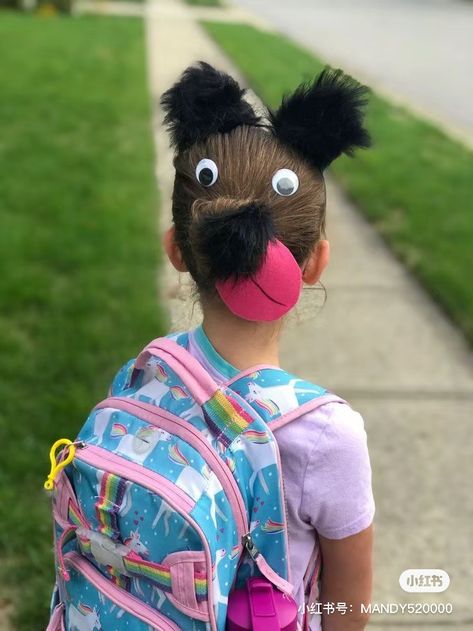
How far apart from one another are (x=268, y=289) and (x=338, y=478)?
0.33 meters

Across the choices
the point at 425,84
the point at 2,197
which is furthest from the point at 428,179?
the point at 425,84

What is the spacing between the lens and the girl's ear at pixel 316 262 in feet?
5.06

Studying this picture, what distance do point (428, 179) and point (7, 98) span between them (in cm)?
435

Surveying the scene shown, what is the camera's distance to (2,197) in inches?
220

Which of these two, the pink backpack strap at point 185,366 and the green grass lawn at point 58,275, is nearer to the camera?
the pink backpack strap at point 185,366

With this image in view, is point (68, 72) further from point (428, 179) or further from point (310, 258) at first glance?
point (310, 258)

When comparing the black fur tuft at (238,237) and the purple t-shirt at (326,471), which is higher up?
the black fur tuft at (238,237)

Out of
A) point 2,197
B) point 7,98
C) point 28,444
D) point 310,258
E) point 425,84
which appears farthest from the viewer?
point 425,84

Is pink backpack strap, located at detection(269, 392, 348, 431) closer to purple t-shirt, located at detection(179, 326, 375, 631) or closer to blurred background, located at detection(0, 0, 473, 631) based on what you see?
purple t-shirt, located at detection(179, 326, 375, 631)

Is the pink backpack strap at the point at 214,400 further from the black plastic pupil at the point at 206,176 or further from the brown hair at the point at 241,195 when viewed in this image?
the black plastic pupil at the point at 206,176

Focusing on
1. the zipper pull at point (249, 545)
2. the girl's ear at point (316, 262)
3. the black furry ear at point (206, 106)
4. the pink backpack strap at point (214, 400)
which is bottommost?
the zipper pull at point (249, 545)

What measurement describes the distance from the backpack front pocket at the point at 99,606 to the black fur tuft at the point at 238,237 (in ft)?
1.81

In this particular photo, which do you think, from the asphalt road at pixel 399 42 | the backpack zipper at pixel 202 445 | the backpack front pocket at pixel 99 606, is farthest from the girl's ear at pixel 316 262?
the asphalt road at pixel 399 42

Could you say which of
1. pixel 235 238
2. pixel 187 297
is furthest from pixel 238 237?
pixel 187 297
